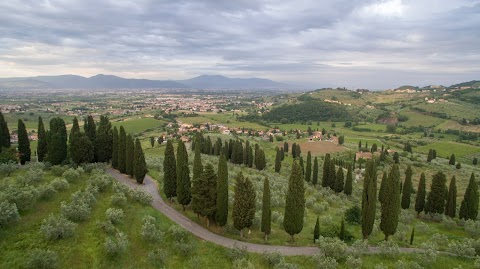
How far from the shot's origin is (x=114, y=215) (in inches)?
1108

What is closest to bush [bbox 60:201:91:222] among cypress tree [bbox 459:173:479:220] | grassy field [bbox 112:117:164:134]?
cypress tree [bbox 459:173:479:220]

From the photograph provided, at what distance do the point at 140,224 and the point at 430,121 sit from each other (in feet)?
650

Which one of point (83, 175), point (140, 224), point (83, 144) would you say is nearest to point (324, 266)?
point (140, 224)

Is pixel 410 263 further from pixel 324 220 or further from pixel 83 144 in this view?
pixel 83 144

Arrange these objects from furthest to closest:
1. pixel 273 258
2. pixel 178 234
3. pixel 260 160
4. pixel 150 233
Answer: pixel 260 160 → pixel 178 234 → pixel 150 233 → pixel 273 258

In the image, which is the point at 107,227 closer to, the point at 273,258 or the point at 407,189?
the point at 273,258

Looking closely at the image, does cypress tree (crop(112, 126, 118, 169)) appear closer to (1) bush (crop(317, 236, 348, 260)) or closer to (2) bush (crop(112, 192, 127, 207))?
(2) bush (crop(112, 192, 127, 207))

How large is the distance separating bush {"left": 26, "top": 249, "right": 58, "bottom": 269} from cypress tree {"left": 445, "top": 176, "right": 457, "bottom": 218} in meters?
51.6

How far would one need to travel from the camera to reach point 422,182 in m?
48.7

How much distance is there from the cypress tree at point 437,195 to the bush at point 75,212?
48038mm

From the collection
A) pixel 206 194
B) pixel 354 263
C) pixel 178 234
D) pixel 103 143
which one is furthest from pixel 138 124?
pixel 354 263

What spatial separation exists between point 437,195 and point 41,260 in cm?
5171

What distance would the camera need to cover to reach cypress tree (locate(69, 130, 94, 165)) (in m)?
40.9

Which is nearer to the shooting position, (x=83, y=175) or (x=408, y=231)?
(x=83, y=175)
